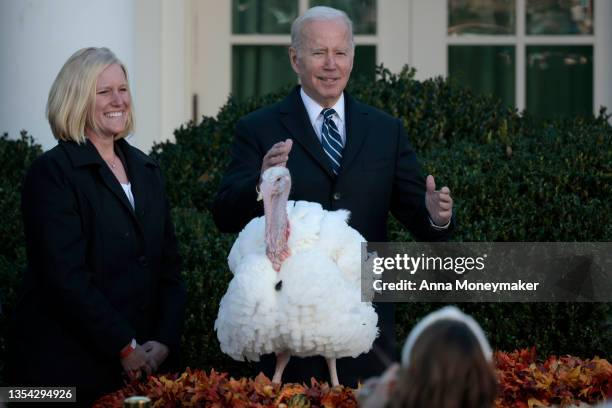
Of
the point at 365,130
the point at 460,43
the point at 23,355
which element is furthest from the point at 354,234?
the point at 460,43

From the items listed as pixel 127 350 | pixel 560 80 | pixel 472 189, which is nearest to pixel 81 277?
pixel 127 350

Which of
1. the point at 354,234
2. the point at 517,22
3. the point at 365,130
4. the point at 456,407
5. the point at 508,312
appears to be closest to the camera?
the point at 456,407

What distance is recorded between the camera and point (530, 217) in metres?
6.05

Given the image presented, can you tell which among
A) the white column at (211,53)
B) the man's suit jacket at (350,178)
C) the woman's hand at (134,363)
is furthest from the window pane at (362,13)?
the woman's hand at (134,363)

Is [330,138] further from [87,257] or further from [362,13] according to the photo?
[362,13]

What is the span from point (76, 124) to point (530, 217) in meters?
2.63

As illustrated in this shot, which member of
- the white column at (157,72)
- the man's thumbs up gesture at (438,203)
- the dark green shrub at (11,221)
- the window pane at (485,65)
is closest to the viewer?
the man's thumbs up gesture at (438,203)

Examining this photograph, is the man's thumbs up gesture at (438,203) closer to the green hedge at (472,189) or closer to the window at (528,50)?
the green hedge at (472,189)

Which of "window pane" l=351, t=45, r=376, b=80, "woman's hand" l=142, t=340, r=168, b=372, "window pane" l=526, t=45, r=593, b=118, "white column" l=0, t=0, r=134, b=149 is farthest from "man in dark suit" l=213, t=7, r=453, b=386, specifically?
"window pane" l=526, t=45, r=593, b=118

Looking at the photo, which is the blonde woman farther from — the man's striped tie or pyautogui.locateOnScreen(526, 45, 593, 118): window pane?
pyautogui.locateOnScreen(526, 45, 593, 118): window pane

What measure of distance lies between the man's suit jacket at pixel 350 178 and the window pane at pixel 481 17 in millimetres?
4885

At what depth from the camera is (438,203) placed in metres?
4.06

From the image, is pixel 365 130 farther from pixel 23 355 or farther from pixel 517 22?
pixel 517 22

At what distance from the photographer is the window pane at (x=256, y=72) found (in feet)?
30.2
